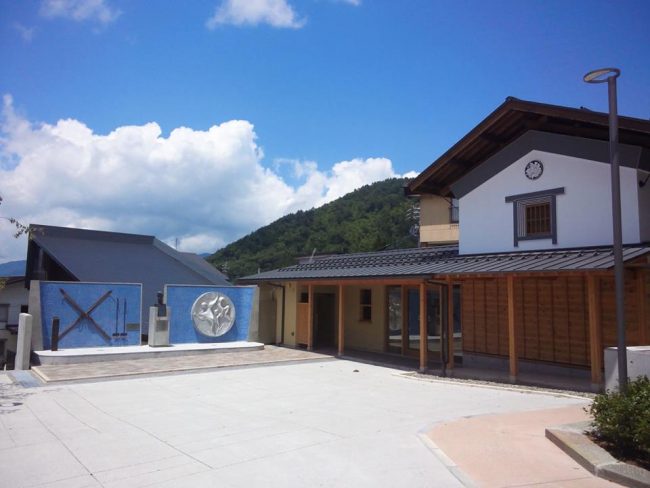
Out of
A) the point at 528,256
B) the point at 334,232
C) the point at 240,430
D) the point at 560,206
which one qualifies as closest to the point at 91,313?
the point at 240,430

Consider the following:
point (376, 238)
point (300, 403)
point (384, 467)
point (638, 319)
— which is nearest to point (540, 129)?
point (638, 319)

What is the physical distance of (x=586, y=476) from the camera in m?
5.12

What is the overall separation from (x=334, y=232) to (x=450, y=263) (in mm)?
42884

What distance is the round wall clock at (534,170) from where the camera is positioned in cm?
1258

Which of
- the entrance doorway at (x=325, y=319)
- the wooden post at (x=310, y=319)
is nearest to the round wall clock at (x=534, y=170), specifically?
the wooden post at (x=310, y=319)

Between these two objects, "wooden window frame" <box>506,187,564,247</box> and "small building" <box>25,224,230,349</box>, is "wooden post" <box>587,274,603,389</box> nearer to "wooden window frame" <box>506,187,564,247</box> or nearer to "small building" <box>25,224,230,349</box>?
"wooden window frame" <box>506,187,564,247</box>

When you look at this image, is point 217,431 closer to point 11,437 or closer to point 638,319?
point 11,437

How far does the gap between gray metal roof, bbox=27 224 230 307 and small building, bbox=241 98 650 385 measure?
11.7m

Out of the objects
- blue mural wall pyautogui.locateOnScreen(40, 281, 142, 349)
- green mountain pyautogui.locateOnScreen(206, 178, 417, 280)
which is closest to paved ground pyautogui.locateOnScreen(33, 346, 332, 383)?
blue mural wall pyautogui.locateOnScreen(40, 281, 142, 349)

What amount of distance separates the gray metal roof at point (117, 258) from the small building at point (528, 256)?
38.3ft

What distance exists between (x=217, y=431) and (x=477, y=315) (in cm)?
911

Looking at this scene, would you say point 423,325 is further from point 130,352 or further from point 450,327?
point 130,352

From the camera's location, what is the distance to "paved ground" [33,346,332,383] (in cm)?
1189

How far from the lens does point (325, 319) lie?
19672 millimetres
